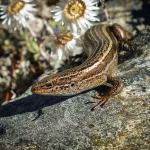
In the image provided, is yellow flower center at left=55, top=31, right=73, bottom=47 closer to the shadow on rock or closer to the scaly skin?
the scaly skin

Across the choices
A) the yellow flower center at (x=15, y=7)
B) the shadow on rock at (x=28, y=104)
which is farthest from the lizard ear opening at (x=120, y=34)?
the shadow on rock at (x=28, y=104)

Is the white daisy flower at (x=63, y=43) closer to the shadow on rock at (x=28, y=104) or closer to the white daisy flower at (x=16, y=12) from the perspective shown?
the white daisy flower at (x=16, y=12)

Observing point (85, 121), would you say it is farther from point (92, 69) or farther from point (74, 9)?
point (74, 9)

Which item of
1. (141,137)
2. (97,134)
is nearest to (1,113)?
(97,134)

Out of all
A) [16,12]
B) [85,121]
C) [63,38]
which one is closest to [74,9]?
[63,38]

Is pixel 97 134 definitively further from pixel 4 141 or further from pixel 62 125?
pixel 4 141
